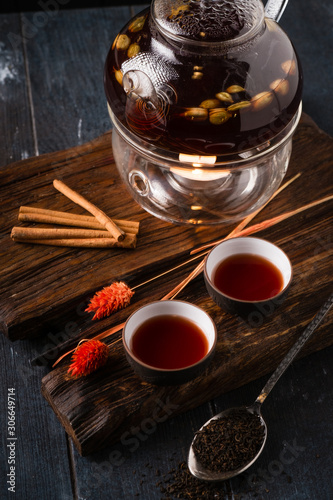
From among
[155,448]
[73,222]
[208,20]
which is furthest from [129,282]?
[208,20]

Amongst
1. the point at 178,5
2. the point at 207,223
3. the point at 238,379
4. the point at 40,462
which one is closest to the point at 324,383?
the point at 238,379

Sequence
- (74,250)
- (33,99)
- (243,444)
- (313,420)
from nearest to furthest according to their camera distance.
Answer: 1. (243,444)
2. (313,420)
3. (74,250)
4. (33,99)

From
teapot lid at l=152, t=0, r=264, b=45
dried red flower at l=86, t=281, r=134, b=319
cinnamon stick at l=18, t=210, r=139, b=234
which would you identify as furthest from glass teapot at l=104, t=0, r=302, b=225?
dried red flower at l=86, t=281, r=134, b=319

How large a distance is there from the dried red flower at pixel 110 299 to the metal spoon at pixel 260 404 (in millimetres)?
342

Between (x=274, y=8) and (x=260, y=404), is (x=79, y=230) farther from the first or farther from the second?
(x=274, y=8)

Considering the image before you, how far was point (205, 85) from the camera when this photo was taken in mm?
1461

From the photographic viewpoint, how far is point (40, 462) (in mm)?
1396

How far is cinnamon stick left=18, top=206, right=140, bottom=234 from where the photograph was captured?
1.69 meters

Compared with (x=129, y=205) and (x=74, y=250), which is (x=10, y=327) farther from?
(x=129, y=205)

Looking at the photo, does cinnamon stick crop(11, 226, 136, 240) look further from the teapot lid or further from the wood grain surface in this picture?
the teapot lid

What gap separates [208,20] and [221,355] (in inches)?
30.1

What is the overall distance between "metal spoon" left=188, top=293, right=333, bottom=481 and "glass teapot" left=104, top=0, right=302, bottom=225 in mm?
412

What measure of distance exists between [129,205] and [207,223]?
22cm

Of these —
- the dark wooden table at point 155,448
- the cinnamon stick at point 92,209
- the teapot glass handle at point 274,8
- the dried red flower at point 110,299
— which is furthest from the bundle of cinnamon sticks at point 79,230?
the teapot glass handle at point 274,8
